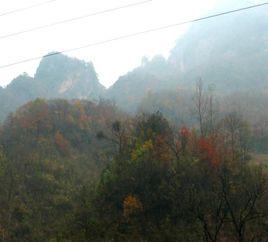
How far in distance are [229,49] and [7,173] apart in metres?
155

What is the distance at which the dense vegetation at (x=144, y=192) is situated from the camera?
2773cm

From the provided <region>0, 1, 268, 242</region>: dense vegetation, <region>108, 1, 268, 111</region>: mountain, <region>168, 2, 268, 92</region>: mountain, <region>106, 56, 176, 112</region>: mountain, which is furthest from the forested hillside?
<region>168, 2, 268, 92</region>: mountain

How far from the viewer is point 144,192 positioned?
33.2 metres

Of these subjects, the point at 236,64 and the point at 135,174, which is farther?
the point at 236,64

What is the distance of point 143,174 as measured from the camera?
34.2m

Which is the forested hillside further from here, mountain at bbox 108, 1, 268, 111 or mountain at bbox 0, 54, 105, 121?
mountain at bbox 0, 54, 105, 121

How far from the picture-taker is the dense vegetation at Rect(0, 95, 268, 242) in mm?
27734

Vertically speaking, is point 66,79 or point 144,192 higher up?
point 66,79

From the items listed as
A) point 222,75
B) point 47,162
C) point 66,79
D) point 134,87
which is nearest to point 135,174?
point 47,162

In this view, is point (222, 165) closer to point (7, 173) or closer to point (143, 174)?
point (143, 174)

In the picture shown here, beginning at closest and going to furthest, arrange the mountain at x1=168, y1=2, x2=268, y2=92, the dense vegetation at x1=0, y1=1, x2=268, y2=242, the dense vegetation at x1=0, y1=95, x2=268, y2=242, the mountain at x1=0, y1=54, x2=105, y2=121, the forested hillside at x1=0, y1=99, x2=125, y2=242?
the dense vegetation at x1=0, y1=95, x2=268, y2=242
the dense vegetation at x1=0, y1=1, x2=268, y2=242
the forested hillside at x1=0, y1=99, x2=125, y2=242
the mountain at x1=168, y1=2, x2=268, y2=92
the mountain at x1=0, y1=54, x2=105, y2=121

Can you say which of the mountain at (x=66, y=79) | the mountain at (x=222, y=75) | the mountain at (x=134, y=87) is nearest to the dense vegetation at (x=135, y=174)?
the mountain at (x=134, y=87)

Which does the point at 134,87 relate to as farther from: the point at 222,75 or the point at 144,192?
the point at 144,192

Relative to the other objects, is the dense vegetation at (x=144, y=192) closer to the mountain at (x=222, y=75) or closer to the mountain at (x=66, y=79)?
the mountain at (x=222, y=75)
